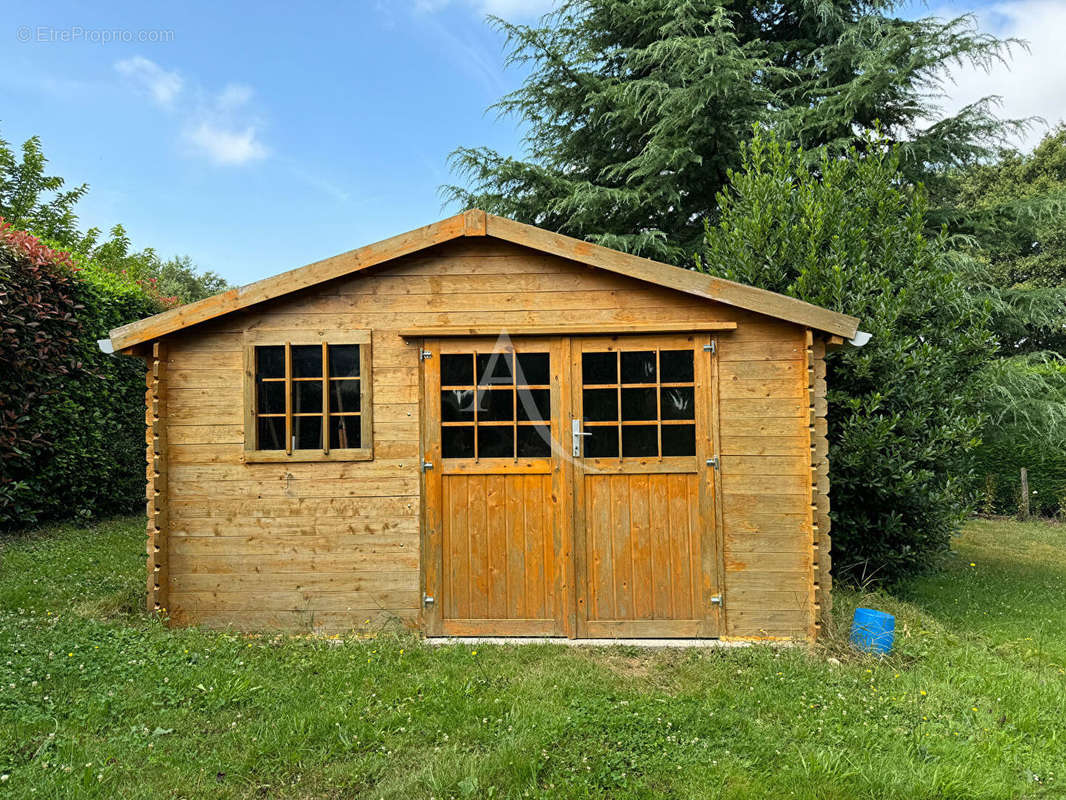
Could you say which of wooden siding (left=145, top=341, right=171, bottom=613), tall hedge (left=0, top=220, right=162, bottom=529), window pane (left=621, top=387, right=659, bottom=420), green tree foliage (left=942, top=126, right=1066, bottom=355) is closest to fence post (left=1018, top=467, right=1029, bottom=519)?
green tree foliage (left=942, top=126, right=1066, bottom=355)

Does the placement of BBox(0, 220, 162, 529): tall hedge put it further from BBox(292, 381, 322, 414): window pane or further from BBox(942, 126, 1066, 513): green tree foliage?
BBox(942, 126, 1066, 513): green tree foliage

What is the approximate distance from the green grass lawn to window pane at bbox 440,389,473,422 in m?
1.61

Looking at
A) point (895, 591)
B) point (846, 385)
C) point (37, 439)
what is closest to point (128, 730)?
point (37, 439)

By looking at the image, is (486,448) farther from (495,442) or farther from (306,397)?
(306,397)

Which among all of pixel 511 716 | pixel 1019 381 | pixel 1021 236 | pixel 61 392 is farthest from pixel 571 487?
pixel 1021 236

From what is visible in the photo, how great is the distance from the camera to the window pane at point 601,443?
4.65 m

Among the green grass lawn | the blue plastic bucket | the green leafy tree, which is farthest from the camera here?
the green leafy tree

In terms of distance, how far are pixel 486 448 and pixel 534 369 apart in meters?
0.68

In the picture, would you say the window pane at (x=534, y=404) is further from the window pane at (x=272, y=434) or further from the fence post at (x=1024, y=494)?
the fence post at (x=1024, y=494)

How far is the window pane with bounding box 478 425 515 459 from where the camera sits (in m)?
4.68

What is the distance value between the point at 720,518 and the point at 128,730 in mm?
3755

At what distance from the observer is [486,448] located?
470 cm

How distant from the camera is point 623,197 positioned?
10.5 metres

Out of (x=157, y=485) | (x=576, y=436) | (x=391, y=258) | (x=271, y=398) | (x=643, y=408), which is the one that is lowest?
(x=157, y=485)
